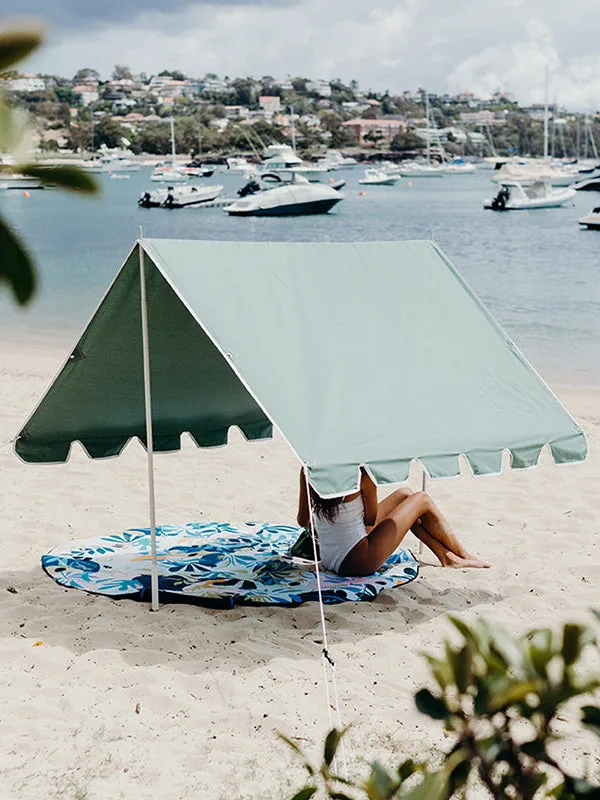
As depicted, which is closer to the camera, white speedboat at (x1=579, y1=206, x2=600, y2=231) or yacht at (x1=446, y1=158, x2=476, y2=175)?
white speedboat at (x1=579, y1=206, x2=600, y2=231)

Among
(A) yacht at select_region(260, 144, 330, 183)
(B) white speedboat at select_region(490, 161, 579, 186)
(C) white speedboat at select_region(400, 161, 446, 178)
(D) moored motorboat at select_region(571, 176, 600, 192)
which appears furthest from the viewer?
(C) white speedboat at select_region(400, 161, 446, 178)

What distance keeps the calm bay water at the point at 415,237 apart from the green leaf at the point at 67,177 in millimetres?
32

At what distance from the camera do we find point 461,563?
16.5 feet

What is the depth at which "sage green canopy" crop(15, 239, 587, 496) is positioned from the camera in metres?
3.97

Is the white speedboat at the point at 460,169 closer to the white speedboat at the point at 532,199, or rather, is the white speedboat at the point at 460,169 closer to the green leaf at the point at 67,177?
the white speedboat at the point at 532,199

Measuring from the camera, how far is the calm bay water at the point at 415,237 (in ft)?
52.3

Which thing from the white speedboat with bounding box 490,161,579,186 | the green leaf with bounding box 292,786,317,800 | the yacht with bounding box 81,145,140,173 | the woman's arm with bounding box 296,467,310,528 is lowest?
the yacht with bounding box 81,145,140,173

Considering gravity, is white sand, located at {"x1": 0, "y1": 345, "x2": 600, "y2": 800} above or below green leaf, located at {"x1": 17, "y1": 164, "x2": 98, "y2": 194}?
below

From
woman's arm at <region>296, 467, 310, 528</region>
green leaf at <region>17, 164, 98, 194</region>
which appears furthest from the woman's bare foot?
green leaf at <region>17, 164, 98, 194</region>

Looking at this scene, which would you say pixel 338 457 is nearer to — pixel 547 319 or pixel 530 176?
pixel 547 319

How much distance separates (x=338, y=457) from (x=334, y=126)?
362ft

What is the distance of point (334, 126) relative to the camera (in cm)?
11025

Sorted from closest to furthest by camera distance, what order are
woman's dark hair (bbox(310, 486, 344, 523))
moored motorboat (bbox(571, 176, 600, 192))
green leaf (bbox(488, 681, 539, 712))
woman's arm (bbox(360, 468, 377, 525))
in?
green leaf (bbox(488, 681, 539, 712)), woman's dark hair (bbox(310, 486, 344, 523)), woman's arm (bbox(360, 468, 377, 525)), moored motorboat (bbox(571, 176, 600, 192))

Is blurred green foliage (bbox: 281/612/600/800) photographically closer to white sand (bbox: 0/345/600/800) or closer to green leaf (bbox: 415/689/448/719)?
green leaf (bbox: 415/689/448/719)
